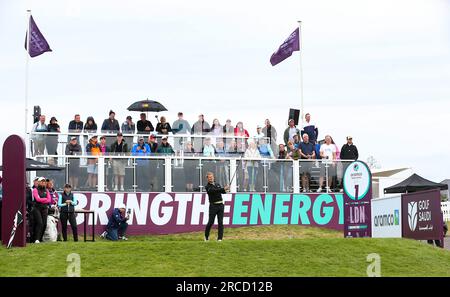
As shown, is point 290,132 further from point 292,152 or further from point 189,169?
point 189,169

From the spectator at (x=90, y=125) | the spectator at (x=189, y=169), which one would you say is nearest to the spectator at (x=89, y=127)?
the spectator at (x=90, y=125)

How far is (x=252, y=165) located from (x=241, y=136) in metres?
1.12

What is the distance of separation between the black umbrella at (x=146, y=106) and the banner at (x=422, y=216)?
9.71 m

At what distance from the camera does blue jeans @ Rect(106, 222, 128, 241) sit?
28984 millimetres

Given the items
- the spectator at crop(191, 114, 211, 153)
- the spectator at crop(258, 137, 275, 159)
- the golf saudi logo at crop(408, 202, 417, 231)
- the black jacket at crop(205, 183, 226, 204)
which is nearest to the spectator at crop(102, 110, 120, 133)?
the spectator at crop(191, 114, 211, 153)

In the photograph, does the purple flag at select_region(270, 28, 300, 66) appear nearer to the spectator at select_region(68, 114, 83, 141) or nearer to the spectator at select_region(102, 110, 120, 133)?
the spectator at select_region(102, 110, 120, 133)

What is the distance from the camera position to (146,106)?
31328 millimetres

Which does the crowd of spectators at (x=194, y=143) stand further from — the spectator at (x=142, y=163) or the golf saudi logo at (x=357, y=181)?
the golf saudi logo at (x=357, y=181)

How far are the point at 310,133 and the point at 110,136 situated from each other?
7376 millimetres

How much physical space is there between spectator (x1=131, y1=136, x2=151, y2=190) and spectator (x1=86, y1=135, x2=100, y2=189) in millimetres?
1216

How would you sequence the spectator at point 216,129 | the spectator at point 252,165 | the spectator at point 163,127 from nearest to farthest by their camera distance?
1. the spectator at point 163,127
2. the spectator at point 252,165
3. the spectator at point 216,129

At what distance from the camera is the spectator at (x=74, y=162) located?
29.0 meters
